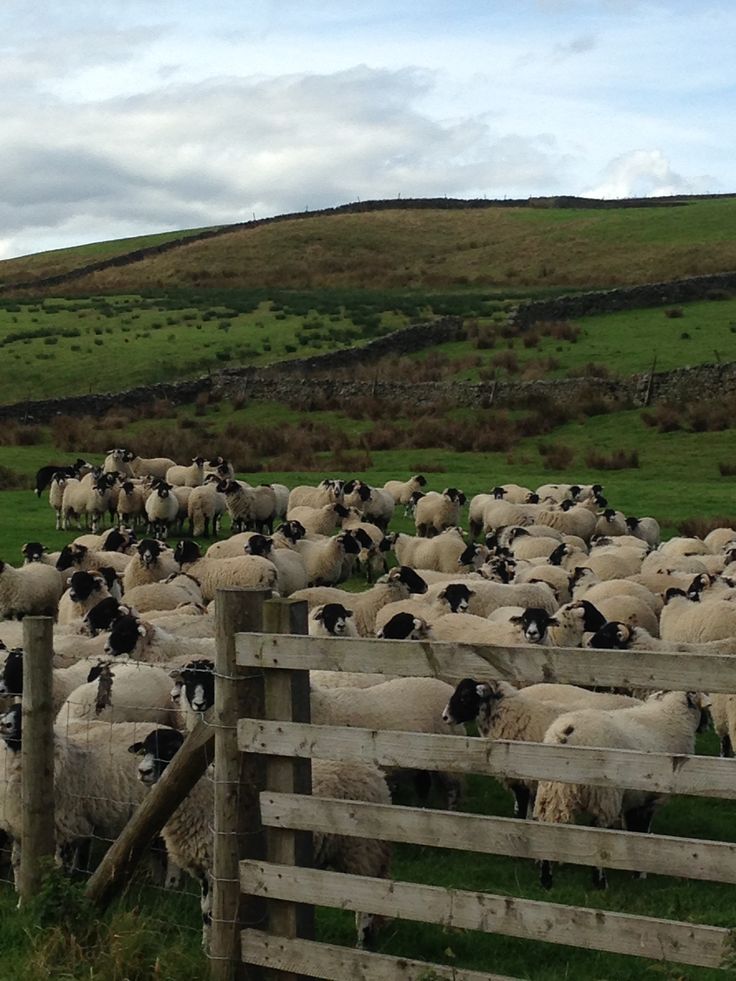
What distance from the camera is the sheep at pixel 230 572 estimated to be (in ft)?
59.5

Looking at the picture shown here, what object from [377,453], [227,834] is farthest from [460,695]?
[377,453]

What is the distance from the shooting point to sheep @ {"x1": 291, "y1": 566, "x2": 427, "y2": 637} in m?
15.8

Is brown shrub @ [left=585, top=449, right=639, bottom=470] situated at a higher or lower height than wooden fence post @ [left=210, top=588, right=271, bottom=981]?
higher

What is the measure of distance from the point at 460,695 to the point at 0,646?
14.7 feet

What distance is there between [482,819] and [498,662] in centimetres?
70

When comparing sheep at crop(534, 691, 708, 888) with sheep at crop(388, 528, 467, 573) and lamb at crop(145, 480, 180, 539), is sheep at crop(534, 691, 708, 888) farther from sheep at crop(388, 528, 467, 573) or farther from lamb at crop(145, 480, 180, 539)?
lamb at crop(145, 480, 180, 539)

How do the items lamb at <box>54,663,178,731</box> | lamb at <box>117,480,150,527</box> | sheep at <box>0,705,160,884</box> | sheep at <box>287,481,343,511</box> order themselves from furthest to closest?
lamb at <box>117,480,150,527</box> < sheep at <box>287,481,343,511</box> < lamb at <box>54,663,178,731</box> < sheep at <box>0,705,160,884</box>

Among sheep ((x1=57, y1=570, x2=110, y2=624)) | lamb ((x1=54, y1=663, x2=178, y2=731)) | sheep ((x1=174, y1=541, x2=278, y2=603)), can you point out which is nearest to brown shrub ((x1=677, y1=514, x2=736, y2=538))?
sheep ((x1=174, y1=541, x2=278, y2=603))

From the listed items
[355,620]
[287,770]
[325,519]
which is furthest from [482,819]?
[325,519]

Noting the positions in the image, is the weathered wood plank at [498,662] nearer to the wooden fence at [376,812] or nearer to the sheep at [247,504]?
the wooden fence at [376,812]

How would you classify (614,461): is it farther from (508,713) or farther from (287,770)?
(287,770)

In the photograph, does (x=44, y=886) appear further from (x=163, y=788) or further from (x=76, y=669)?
(x=76, y=669)

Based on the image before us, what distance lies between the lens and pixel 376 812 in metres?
5.62

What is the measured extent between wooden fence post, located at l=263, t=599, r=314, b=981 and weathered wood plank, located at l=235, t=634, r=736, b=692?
0.13 meters
